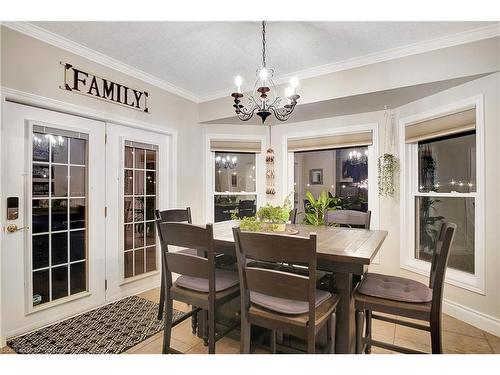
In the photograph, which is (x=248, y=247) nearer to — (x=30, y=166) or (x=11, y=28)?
Answer: (x=30, y=166)

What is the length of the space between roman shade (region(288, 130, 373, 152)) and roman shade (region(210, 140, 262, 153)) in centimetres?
56

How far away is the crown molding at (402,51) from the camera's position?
2.44m

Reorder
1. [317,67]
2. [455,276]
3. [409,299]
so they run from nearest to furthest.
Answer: [409,299] < [455,276] < [317,67]

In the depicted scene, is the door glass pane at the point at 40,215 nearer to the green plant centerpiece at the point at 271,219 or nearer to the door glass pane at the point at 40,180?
the door glass pane at the point at 40,180

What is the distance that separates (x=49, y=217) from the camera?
8.67 feet

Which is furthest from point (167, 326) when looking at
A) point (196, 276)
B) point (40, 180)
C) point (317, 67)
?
point (317, 67)

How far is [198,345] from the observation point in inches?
87.4

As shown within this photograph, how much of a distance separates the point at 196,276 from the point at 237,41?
2.23 metres

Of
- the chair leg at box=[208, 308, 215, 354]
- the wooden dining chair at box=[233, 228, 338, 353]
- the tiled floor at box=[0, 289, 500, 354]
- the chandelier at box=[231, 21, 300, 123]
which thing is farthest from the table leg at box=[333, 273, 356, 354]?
the chandelier at box=[231, 21, 300, 123]

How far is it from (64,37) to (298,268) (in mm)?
3011

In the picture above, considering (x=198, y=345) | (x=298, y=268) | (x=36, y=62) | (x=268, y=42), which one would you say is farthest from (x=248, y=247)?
(x=36, y=62)

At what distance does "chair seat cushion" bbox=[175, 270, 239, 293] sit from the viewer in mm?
1861

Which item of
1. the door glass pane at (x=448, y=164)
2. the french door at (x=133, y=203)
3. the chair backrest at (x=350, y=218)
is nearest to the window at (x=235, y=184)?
the french door at (x=133, y=203)

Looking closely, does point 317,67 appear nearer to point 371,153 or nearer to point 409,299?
point 371,153
